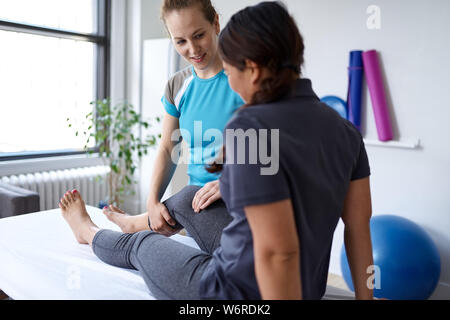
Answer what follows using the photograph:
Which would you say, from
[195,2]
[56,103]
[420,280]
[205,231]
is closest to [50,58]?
[56,103]

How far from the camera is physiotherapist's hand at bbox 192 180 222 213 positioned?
1.43 metres

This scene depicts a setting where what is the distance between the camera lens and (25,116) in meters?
3.27

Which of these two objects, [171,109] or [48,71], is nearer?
[171,109]

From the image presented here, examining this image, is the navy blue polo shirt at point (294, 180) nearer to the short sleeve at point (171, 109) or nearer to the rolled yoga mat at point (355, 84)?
the short sleeve at point (171, 109)

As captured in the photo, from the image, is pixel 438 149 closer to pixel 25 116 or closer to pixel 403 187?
pixel 403 187

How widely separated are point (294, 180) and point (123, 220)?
1199mm

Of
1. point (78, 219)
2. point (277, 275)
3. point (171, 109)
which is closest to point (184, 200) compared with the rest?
point (171, 109)

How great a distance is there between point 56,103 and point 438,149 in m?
2.88

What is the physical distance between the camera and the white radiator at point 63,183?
3021mm

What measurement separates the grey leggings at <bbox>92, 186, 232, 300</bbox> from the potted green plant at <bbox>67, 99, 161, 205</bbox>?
6.12 ft

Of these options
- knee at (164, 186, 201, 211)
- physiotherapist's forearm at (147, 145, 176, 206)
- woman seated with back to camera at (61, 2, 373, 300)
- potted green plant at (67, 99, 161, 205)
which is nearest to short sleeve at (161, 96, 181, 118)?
physiotherapist's forearm at (147, 145, 176, 206)

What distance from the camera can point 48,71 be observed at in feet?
11.0

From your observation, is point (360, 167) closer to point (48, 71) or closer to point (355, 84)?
point (355, 84)

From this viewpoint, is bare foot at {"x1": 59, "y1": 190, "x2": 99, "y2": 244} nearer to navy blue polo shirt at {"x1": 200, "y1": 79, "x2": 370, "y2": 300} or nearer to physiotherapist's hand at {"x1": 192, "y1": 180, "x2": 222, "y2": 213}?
physiotherapist's hand at {"x1": 192, "y1": 180, "x2": 222, "y2": 213}
